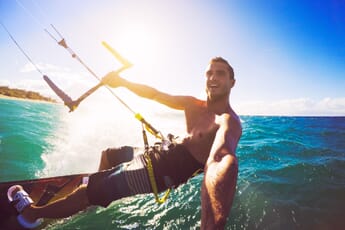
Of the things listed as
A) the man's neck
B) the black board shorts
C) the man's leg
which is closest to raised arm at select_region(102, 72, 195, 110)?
the man's neck

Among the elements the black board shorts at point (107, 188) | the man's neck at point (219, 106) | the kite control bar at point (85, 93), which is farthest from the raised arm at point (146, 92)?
the black board shorts at point (107, 188)

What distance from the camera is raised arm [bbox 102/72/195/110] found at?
410 centimetres

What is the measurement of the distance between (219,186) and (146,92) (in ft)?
9.59

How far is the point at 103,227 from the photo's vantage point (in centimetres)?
517

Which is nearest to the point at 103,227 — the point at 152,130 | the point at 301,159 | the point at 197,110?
the point at 152,130

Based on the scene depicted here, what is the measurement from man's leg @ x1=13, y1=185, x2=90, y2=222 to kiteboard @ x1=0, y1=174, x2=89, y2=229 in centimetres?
83

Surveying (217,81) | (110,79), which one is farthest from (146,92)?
(217,81)

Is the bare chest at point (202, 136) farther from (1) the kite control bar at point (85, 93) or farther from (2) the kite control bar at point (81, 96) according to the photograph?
(2) the kite control bar at point (81, 96)

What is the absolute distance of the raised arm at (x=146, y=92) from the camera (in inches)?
161

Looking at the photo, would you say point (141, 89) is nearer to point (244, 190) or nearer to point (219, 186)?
point (219, 186)

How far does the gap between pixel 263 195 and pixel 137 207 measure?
166 inches

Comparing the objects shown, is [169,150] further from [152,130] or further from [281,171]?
[281,171]

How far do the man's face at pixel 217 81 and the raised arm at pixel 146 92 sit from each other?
57 cm

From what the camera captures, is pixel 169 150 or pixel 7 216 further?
pixel 7 216
